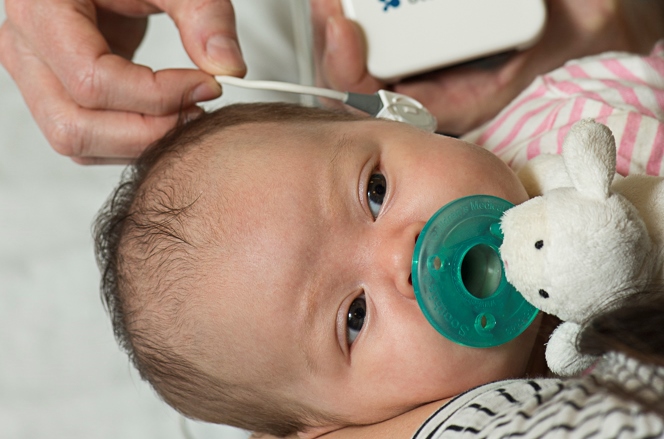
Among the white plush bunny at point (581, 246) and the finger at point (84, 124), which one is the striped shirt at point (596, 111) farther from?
the finger at point (84, 124)

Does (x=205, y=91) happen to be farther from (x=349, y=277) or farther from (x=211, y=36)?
(x=349, y=277)

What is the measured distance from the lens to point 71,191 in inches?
71.4

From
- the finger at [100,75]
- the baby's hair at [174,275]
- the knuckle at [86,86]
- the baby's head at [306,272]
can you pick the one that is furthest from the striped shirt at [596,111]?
the knuckle at [86,86]

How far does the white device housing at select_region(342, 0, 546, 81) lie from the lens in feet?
4.51

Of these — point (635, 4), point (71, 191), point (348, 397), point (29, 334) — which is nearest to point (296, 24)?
point (71, 191)

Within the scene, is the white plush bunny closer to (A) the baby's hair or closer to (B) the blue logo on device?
(A) the baby's hair

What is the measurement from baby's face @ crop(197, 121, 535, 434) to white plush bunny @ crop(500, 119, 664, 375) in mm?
174

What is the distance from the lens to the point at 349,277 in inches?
38.6

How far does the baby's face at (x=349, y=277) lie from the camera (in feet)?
3.14

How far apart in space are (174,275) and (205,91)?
376mm

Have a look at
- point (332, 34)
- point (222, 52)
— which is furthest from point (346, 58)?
point (222, 52)

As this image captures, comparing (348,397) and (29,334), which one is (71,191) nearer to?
(29,334)

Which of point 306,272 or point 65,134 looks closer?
point 306,272

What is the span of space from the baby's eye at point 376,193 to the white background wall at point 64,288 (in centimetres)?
76
